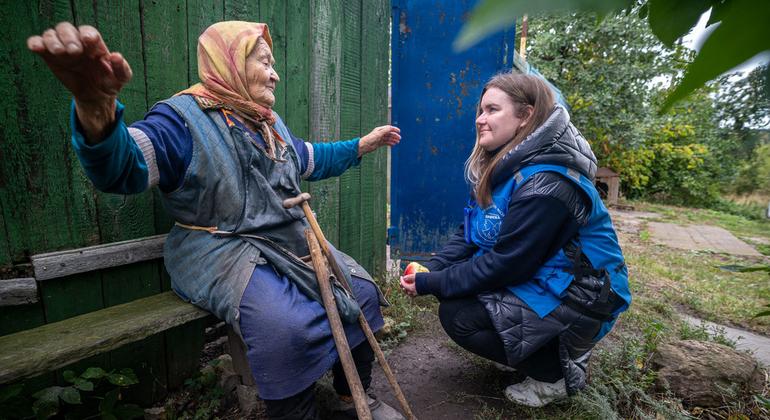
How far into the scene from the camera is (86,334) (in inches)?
58.6

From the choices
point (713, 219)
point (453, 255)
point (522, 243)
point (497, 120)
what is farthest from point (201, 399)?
point (713, 219)

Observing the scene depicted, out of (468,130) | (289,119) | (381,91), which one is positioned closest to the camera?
(289,119)

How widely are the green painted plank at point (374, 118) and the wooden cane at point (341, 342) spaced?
165cm

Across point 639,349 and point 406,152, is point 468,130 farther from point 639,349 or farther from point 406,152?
point 639,349

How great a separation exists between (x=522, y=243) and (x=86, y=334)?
67.2 inches

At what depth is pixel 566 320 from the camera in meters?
1.91

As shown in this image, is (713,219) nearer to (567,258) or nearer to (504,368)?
(504,368)

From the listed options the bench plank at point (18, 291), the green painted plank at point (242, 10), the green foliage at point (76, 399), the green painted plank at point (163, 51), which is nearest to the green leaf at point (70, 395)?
the green foliage at point (76, 399)

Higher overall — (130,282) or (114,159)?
(114,159)

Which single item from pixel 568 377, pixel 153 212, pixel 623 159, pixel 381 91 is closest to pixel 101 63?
pixel 153 212

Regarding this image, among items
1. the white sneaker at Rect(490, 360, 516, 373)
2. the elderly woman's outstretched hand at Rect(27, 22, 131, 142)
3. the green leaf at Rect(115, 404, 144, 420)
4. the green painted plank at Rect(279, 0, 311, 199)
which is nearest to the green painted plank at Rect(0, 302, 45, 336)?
the green leaf at Rect(115, 404, 144, 420)

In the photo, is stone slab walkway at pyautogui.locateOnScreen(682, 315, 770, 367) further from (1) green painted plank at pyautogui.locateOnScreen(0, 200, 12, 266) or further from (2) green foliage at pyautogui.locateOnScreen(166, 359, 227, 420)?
(1) green painted plank at pyautogui.locateOnScreen(0, 200, 12, 266)

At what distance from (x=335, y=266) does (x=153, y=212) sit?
2.97 feet

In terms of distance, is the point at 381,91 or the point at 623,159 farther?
the point at 623,159
